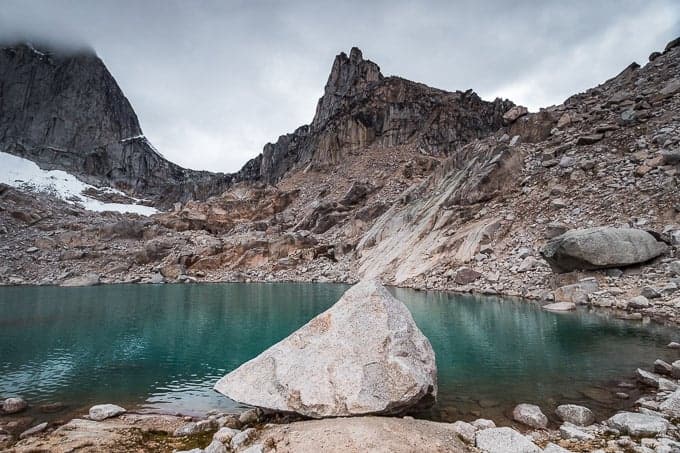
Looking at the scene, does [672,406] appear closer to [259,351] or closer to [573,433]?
[573,433]

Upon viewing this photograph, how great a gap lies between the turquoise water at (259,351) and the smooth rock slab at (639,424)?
1897mm

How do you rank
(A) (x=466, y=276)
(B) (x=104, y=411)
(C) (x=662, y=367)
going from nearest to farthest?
(B) (x=104, y=411)
(C) (x=662, y=367)
(A) (x=466, y=276)

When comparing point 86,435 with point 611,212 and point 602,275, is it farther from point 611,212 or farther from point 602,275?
point 611,212

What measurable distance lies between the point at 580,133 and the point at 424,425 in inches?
1927

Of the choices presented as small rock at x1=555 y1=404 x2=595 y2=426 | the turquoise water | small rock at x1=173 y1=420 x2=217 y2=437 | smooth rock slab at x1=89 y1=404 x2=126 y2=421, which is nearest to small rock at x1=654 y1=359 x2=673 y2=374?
the turquoise water

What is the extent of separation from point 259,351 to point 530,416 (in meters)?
12.5

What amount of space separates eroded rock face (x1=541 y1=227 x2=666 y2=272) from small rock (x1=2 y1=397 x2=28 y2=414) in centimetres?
2946

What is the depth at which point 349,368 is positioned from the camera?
891 centimetres

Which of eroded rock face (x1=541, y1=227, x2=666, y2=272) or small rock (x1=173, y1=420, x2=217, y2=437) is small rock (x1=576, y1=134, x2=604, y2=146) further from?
small rock (x1=173, y1=420, x2=217, y2=437)

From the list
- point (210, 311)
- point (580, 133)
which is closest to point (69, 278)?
point (210, 311)

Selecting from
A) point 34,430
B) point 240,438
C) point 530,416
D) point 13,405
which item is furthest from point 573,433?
point 13,405

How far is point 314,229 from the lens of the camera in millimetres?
76438

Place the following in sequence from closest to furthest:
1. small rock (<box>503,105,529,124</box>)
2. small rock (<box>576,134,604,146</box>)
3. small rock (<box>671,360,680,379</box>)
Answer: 1. small rock (<box>671,360,680,379</box>)
2. small rock (<box>576,134,604,146</box>)
3. small rock (<box>503,105,529,124</box>)

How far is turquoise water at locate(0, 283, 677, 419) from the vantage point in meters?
12.0
